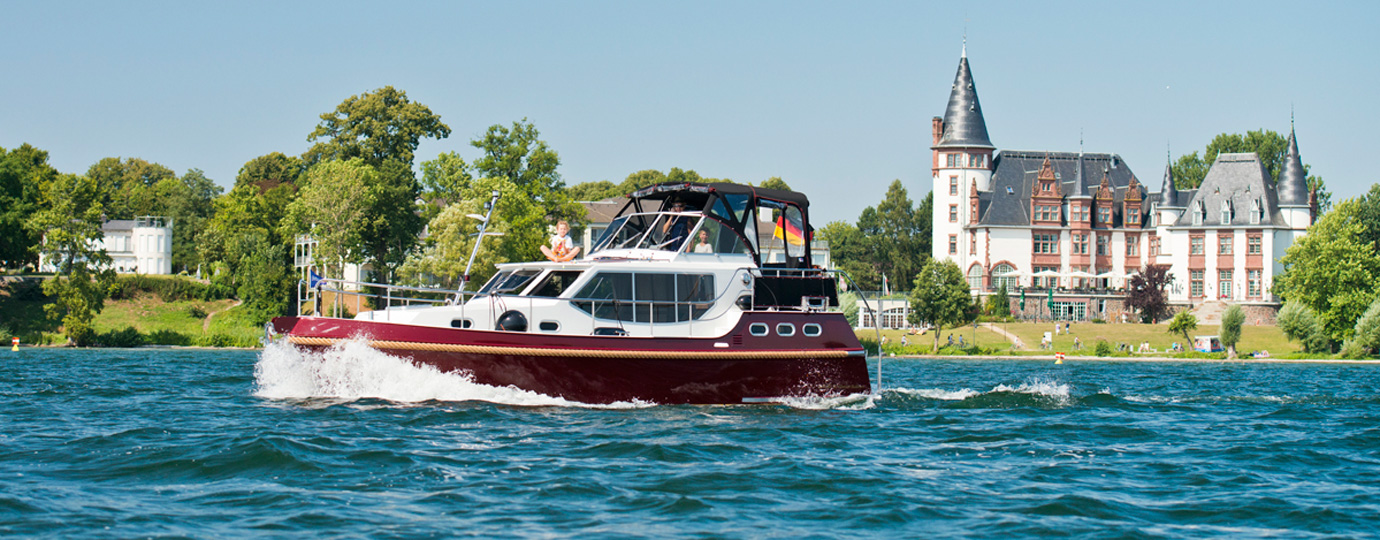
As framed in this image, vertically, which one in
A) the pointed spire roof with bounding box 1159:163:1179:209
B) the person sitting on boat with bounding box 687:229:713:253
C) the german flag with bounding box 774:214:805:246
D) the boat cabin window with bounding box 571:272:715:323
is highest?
the pointed spire roof with bounding box 1159:163:1179:209

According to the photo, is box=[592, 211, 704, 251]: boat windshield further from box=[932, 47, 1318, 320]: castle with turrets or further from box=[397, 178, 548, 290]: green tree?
box=[932, 47, 1318, 320]: castle with turrets

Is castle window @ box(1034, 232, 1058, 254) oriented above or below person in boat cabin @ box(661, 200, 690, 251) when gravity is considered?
above

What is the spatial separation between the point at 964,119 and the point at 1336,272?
1405 inches

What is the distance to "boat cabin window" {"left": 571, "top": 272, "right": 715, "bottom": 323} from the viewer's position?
816 inches

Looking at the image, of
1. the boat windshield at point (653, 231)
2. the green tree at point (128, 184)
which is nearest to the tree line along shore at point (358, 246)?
the green tree at point (128, 184)

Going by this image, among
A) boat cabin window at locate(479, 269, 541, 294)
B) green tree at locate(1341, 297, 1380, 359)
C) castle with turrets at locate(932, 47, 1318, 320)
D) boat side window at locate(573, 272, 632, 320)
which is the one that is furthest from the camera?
castle with turrets at locate(932, 47, 1318, 320)

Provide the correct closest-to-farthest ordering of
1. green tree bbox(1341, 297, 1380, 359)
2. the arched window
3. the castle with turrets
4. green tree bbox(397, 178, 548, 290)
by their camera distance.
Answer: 1. green tree bbox(397, 178, 548, 290)
2. green tree bbox(1341, 297, 1380, 359)
3. the castle with turrets
4. the arched window

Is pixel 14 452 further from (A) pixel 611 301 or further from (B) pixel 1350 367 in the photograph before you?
(B) pixel 1350 367

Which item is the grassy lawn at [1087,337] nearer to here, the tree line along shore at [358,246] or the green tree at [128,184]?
the tree line along shore at [358,246]

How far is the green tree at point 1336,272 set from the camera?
62.4m

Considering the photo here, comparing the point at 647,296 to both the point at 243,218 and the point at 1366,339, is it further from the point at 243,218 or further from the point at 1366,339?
the point at 243,218

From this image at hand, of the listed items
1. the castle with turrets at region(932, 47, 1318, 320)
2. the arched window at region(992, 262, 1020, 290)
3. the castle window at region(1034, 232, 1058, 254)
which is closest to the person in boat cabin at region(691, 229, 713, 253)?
the castle with turrets at region(932, 47, 1318, 320)

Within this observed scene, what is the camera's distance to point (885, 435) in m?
18.4

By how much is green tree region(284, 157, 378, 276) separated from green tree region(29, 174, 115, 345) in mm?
9602
